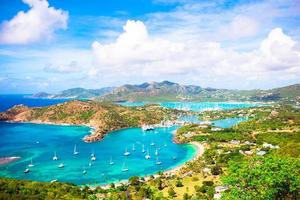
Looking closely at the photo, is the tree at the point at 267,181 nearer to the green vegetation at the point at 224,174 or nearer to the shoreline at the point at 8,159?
the green vegetation at the point at 224,174

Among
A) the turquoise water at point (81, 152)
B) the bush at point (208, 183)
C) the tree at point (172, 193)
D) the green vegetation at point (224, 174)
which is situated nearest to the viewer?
the green vegetation at point (224, 174)

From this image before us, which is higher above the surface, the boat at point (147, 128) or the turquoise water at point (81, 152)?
the boat at point (147, 128)

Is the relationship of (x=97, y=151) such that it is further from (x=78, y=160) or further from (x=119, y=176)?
(x=119, y=176)

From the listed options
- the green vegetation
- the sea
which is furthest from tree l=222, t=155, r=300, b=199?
the sea

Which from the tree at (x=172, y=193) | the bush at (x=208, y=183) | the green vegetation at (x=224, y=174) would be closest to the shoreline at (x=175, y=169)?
the green vegetation at (x=224, y=174)

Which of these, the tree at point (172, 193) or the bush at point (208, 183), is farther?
the bush at point (208, 183)

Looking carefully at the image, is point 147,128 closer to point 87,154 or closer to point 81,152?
point 81,152

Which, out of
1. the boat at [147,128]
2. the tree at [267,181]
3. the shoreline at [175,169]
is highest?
the tree at [267,181]
